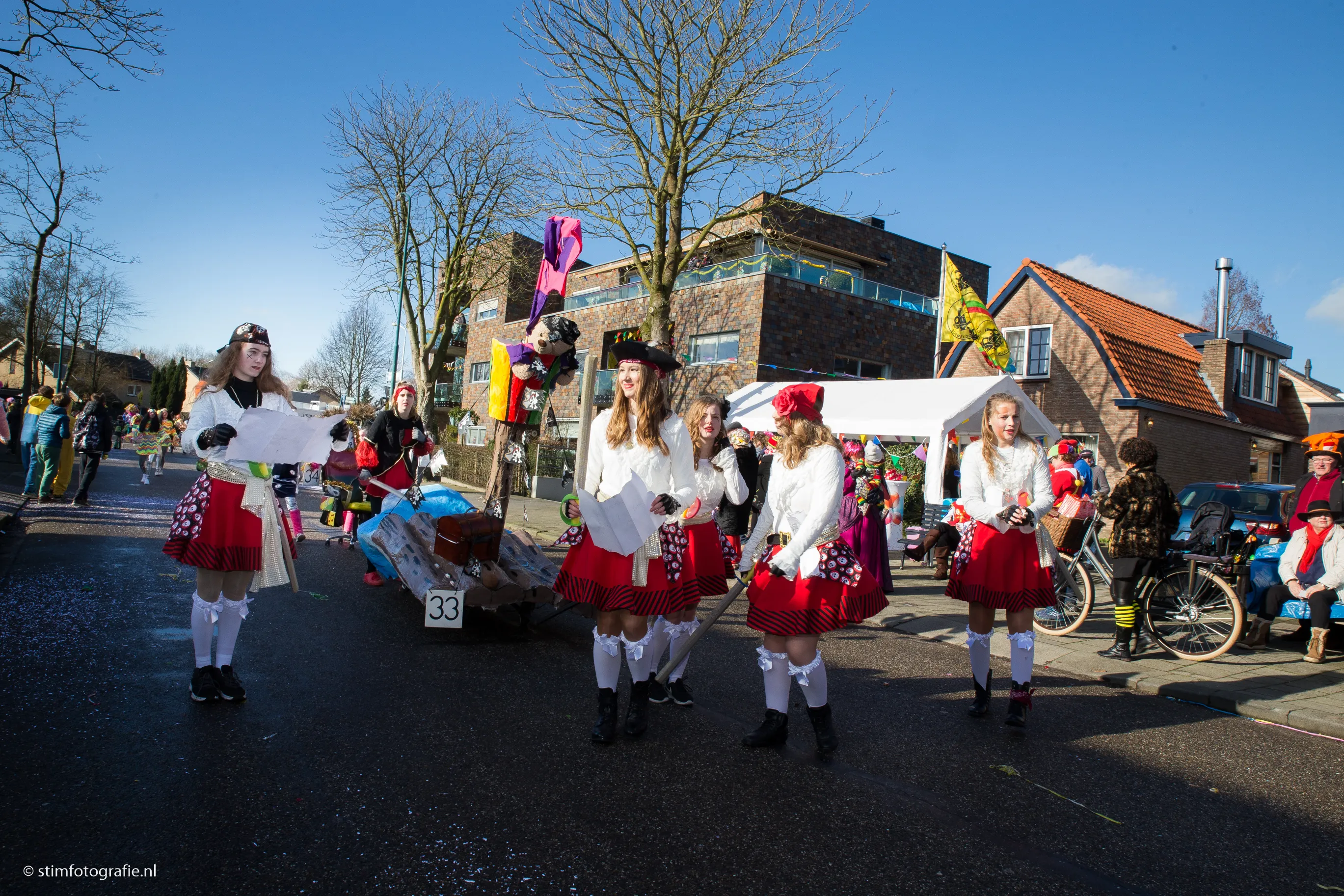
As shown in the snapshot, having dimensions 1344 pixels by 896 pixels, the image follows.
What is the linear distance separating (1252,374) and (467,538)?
869 inches

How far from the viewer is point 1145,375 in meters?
18.1

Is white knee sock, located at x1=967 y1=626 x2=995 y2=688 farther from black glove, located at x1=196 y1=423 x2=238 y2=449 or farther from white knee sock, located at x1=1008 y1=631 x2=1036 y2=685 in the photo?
black glove, located at x1=196 y1=423 x2=238 y2=449

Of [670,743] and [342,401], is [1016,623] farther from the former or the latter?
[342,401]

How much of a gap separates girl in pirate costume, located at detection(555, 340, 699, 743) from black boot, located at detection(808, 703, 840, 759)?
0.82 meters

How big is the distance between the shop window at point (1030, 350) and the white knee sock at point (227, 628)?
18.8m

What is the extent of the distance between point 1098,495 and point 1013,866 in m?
10.7

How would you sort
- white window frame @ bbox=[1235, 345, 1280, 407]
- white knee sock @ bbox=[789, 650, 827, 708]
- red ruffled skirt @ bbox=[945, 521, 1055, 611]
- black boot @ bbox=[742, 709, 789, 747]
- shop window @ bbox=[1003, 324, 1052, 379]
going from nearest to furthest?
white knee sock @ bbox=[789, 650, 827, 708]
black boot @ bbox=[742, 709, 789, 747]
red ruffled skirt @ bbox=[945, 521, 1055, 611]
shop window @ bbox=[1003, 324, 1052, 379]
white window frame @ bbox=[1235, 345, 1280, 407]

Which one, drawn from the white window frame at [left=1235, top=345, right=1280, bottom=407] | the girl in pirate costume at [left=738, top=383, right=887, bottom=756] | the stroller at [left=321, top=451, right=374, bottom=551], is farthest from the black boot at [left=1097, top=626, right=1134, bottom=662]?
the white window frame at [left=1235, top=345, right=1280, bottom=407]

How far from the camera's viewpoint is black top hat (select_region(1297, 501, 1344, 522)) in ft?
21.7

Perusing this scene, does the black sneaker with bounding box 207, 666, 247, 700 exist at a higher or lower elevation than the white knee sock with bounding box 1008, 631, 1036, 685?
lower

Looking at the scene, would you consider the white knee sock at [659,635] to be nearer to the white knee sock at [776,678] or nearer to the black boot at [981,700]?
the white knee sock at [776,678]

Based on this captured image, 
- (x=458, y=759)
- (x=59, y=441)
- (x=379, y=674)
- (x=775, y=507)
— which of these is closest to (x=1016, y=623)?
(x=775, y=507)

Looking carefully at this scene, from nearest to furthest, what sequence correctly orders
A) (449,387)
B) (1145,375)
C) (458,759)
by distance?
(458,759) → (1145,375) → (449,387)

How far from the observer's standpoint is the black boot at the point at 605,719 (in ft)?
12.6
